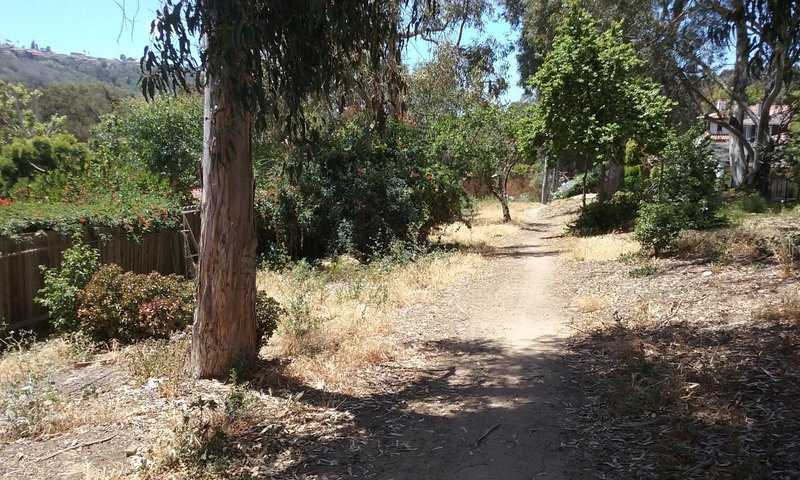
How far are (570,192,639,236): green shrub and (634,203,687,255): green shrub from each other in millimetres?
6976

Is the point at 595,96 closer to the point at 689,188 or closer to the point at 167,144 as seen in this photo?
the point at 689,188

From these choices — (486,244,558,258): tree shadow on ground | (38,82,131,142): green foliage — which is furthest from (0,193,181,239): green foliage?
(38,82,131,142): green foliage

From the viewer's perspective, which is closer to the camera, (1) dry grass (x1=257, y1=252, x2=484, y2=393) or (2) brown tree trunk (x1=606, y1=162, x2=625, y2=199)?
(1) dry grass (x1=257, y1=252, x2=484, y2=393)

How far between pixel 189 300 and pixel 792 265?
27.5ft

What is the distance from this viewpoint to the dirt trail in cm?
437

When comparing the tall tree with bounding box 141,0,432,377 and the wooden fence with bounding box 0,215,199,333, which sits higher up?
the tall tree with bounding box 141,0,432,377

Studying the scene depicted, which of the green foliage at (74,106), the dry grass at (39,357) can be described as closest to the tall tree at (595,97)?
the dry grass at (39,357)

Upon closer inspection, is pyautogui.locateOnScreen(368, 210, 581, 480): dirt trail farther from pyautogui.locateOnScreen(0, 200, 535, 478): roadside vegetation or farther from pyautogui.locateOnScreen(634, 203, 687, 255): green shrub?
pyautogui.locateOnScreen(634, 203, 687, 255): green shrub

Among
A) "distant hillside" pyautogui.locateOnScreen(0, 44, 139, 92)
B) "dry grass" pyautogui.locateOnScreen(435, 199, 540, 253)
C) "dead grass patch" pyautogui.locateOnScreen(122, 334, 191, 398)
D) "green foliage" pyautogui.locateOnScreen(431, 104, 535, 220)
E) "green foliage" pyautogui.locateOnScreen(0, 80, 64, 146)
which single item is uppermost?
"distant hillside" pyautogui.locateOnScreen(0, 44, 139, 92)

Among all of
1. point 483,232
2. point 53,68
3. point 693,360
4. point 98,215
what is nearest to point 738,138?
point 483,232

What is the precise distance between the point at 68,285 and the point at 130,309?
1.25m

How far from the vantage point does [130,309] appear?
313 inches

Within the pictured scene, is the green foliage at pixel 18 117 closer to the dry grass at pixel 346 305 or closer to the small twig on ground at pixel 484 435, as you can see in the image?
the dry grass at pixel 346 305

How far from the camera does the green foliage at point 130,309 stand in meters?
7.89
